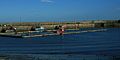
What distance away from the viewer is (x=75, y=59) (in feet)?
74.5

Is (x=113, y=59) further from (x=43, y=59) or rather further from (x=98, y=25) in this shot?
(x=98, y=25)

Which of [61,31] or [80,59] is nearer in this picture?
[80,59]

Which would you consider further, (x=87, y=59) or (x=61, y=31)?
(x=61, y=31)

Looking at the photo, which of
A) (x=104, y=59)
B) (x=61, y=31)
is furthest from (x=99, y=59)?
(x=61, y=31)

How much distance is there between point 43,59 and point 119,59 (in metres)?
5.34

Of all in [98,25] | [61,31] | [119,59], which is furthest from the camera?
[98,25]

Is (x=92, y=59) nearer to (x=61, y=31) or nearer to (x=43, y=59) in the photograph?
(x=43, y=59)

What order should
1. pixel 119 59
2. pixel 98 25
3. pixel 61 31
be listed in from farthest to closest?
1. pixel 98 25
2. pixel 61 31
3. pixel 119 59

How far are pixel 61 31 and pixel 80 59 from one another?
62.7 metres

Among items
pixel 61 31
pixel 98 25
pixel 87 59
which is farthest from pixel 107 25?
pixel 87 59

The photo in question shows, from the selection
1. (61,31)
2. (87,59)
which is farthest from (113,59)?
(61,31)

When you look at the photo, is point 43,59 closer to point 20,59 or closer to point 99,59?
point 20,59

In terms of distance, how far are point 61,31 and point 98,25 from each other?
116339 mm

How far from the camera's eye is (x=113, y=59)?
2202 centimetres
